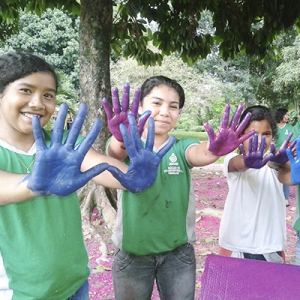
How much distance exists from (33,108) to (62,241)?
0.46 metres

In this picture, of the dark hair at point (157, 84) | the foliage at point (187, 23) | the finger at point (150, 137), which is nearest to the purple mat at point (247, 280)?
the finger at point (150, 137)

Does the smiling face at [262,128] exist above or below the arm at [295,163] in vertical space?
above

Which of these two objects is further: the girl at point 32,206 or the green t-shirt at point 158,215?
the green t-shirt at point 158,215

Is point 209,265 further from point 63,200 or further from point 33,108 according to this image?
point 33,108

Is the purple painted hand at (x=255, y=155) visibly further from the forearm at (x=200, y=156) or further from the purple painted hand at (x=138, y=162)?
the purple painted hand at (x=138, y=162)

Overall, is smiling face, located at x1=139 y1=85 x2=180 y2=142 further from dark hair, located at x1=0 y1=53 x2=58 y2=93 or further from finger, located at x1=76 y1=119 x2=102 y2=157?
finger, located at x1=76 y1=119 x2=102 y2=157

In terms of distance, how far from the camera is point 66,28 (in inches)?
547

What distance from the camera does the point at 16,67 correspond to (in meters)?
1.13

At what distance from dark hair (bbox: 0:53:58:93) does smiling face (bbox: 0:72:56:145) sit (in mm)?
14

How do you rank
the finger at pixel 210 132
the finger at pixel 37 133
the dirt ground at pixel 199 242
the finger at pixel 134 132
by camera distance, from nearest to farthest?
the finger at pixel 37 133
the finger at pixel 134 132
the finger at pixel 210 132
the dirt ground at pixel 199 242

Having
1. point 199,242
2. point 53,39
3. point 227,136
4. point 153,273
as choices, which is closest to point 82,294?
point 153,273

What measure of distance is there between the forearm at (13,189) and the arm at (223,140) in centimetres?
77

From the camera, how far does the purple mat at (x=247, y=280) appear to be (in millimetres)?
1098

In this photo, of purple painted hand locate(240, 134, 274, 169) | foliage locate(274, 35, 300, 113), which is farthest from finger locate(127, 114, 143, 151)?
foliage locate(274, 35, 300, 113)
